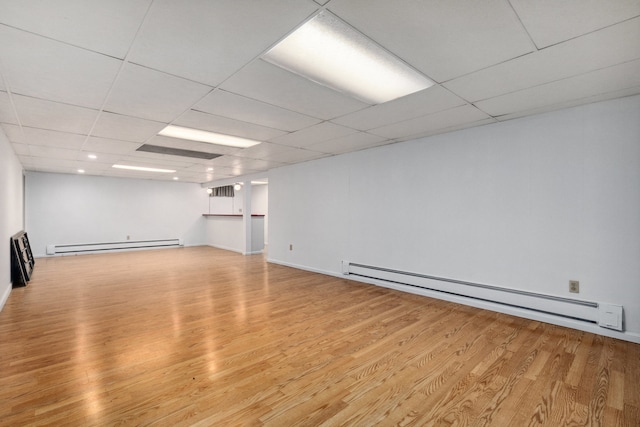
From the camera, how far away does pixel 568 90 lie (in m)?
2.59

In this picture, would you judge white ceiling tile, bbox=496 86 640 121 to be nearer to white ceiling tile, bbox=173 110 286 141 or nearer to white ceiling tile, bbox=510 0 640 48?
white ceiling tile, bbox=510 0 640 48

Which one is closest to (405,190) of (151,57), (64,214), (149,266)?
(151,57)

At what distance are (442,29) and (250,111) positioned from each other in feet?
6.43

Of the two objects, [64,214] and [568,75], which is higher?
[568,75]

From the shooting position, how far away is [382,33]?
1776 millimetres

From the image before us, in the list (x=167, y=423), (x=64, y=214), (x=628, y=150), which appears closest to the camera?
(x=167, y=423)

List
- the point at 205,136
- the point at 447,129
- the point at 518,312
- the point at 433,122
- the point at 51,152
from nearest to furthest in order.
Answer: the point at 518,312, the point at 433,122, the point at 447,129, the point at 205,136, the point at 51,152

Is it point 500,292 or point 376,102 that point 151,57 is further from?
point 500,292

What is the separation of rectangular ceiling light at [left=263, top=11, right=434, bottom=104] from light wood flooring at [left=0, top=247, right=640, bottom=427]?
2305 mm

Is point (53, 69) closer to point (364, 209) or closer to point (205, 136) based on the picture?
point (205, 136)

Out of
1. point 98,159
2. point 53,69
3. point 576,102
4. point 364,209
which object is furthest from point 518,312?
point 98,159

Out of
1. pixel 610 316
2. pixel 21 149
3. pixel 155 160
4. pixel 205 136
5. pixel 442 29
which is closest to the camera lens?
pixel 442 29

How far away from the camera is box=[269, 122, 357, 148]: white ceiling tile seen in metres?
3.65

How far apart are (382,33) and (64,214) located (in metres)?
9.68
